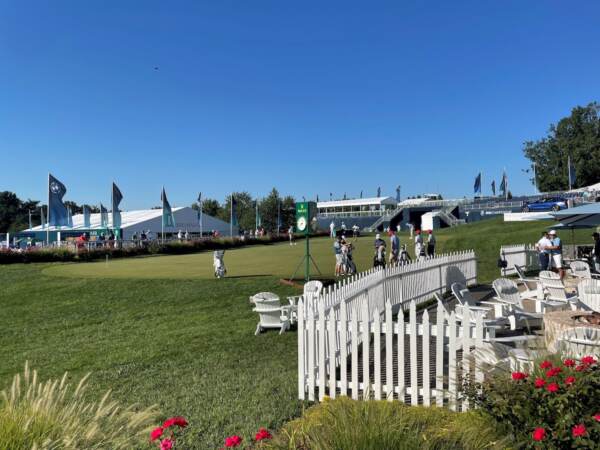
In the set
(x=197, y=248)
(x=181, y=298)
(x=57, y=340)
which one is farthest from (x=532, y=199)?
(x=57, y=340)

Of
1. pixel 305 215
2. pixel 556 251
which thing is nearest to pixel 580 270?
pixel 556 251

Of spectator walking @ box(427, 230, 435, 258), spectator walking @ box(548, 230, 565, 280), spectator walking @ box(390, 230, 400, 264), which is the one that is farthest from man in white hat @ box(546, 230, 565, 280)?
spectator walking @ box(390, 230, 400, 264)

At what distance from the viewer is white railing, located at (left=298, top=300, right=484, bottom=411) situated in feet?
15.9

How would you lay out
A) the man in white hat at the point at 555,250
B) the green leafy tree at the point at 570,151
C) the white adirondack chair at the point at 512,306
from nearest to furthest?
the white adirondack chair at the point at 512,306, the man in white hat at the point at 555,250, the green leafy tree at the point at 570,151

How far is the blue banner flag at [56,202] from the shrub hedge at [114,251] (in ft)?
7.88

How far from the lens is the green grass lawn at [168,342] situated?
5398mm

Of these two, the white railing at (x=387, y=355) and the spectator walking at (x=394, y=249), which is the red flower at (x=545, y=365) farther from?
the spectator walking at (x=394, y=249)

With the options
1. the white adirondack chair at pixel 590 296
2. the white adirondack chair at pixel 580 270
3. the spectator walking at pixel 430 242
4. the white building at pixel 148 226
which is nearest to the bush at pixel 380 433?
the white adirondack chair at pixel 590 296

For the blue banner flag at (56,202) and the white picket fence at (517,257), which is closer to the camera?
the white picket fence at (517,257)

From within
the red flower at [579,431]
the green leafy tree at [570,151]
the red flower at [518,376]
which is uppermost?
the green leafy tree at [570,151]

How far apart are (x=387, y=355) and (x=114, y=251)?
30223 mm

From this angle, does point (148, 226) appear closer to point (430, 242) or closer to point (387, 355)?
point (430, 242)

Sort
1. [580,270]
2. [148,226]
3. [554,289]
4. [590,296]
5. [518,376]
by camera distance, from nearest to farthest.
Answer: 1. [518,376]
2. [590,296]
3. [554,289]
4. [580,270]
5. [148,226]

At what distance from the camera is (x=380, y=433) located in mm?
2576
